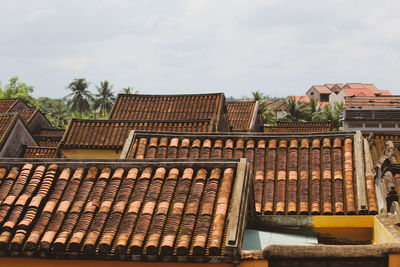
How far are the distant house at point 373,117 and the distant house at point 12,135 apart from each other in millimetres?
25511

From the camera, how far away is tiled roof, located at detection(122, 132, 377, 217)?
950cm

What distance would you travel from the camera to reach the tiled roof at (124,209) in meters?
6.74

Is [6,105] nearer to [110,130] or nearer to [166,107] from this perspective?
[166,107]

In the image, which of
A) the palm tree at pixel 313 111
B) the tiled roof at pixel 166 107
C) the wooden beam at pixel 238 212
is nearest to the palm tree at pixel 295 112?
the palm tree at pixel 313 111

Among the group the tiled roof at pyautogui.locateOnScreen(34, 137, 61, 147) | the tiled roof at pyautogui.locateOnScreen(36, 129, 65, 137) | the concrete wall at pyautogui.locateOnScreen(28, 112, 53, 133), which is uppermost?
the concrete wall at pyautogui.locateOnScreen(28, 112, 53, 133)

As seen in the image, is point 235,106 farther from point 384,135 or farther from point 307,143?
point 307,143

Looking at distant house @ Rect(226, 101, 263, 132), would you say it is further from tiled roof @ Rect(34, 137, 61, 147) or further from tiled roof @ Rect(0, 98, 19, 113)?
tiled roof @ Rect(0, 98, 19, 113)

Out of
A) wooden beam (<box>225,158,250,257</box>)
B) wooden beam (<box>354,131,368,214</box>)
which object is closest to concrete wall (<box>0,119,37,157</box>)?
wooden beam (<box>225,158,250,257</box>)

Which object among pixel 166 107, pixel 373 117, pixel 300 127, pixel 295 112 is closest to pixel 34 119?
pixel 166 107

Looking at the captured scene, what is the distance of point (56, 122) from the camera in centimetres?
Answer: 5788

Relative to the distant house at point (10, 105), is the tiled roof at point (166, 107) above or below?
below

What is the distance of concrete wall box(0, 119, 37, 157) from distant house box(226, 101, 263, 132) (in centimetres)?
1380

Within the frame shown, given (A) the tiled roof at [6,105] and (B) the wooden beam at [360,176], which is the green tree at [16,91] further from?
(B) the wooden beam at [360,176]

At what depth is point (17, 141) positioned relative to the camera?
2378cm
